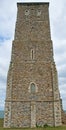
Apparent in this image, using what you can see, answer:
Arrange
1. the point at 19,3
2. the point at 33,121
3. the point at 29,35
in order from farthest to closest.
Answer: the point at 19,3, the point at 29,35, the point at 33,121

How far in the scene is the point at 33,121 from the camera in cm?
2338

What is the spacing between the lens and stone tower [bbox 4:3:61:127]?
23641 mm

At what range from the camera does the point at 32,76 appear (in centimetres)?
2534

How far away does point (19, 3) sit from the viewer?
29.5 metres

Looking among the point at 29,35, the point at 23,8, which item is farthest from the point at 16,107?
the point at 23,8

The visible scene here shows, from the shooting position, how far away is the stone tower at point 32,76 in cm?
2364

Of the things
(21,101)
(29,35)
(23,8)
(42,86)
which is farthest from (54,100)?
(23,8)

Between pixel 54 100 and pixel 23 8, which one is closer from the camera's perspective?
pixel 54 100

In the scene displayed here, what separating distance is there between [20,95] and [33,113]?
2.66 metres

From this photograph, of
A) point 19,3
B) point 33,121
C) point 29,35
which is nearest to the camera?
point 33,121

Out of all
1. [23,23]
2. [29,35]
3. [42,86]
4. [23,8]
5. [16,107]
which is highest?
[23,8]

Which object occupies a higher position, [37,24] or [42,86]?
[37,24]

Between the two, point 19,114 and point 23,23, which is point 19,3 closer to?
point 23,23

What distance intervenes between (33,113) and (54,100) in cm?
287
